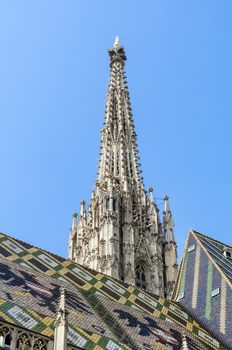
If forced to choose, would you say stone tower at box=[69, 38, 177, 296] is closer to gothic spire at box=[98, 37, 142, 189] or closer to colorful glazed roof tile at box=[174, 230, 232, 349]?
gothic spire at box=[98, 37, 142, 189]

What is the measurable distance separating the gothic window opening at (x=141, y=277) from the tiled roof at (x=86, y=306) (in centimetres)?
986

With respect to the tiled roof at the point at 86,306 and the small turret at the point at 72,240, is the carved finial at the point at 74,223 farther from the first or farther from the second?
the tiled roof at the point at 86,306

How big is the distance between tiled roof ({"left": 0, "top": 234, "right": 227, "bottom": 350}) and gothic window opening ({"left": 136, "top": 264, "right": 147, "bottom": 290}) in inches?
→ 388

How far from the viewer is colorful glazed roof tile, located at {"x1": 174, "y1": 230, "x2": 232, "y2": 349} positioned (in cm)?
1564

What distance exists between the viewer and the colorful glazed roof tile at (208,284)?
15641mm

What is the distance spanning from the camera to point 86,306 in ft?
42.6

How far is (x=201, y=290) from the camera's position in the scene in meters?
17.3

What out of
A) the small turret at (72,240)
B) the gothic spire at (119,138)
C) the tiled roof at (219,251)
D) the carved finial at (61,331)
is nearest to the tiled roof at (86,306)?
the carved finial at (61,331)

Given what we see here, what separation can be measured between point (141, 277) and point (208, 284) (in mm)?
10301

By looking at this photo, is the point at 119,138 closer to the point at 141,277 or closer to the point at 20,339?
the point at 141,277

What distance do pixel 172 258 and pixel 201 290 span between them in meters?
11.6

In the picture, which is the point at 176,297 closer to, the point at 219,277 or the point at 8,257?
the point at 219,277

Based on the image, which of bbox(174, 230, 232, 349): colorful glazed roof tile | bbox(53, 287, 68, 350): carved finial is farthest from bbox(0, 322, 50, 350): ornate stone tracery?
bbox(174, 230, 232, 349): colorful glazed roof tile

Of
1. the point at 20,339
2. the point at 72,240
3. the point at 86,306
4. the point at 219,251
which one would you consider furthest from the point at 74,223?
the point at 20,339
